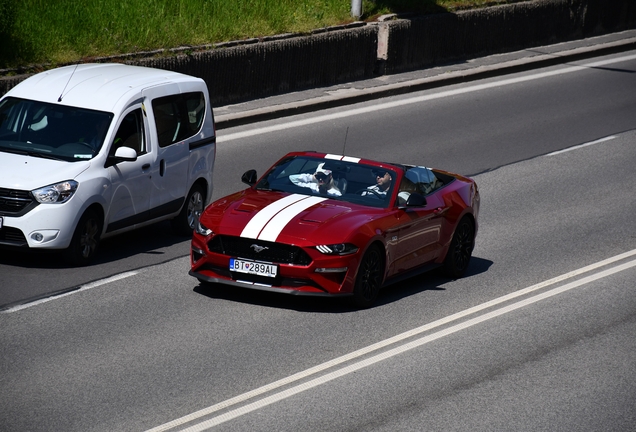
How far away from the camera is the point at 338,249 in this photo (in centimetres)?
1030

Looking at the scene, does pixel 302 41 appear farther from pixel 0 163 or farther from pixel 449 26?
pixel 0 163

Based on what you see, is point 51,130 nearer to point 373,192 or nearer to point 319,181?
point 319,181

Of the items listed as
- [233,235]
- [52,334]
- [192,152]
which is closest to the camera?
[52,334]

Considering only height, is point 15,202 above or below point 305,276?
above

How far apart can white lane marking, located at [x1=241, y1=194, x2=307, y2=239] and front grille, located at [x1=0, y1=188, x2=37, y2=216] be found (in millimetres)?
2351

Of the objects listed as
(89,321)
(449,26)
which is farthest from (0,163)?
(449,26)

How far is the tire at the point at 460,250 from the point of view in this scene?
1234 centimetres

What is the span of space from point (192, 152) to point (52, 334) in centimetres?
449

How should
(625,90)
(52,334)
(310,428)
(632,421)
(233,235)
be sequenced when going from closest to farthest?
(310,428)
(632,421)
(52,334)
(233,235)
(625,90)

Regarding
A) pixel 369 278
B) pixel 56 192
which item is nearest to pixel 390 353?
pixel 369 278

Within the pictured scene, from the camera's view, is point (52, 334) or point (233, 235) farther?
point (233, 235)

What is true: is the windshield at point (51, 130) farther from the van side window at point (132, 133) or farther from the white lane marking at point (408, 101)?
the white lane marking at point (408, 101)

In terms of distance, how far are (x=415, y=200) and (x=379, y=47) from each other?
13.0 m

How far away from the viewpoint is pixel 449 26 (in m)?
25.4
